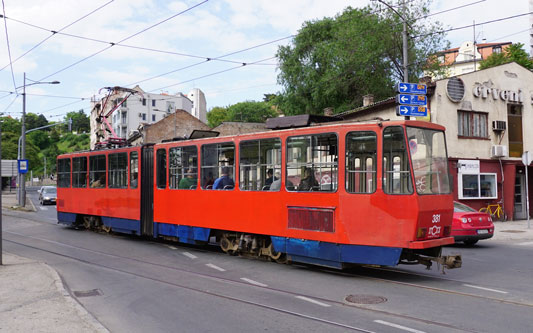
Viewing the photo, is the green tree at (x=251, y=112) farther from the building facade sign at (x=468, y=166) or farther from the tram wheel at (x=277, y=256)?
the tram wheel at (x=277, y=256)

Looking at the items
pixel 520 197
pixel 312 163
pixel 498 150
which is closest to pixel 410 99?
pixel 312 163

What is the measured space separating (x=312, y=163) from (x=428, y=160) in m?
2.18

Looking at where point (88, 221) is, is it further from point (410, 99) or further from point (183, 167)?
point (410, 99)

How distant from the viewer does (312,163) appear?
9.71 metres

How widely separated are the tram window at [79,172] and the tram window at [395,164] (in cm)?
1293

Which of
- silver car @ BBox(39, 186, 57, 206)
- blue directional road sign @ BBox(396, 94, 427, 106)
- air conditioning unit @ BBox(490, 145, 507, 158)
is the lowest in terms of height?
silver car @ BBox(39, 186, 57, 206)

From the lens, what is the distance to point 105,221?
1714 cm

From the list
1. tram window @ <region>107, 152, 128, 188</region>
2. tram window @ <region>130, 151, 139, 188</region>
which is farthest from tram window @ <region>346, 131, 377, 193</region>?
tram window @ <region>107, 152, 128, 188</region>

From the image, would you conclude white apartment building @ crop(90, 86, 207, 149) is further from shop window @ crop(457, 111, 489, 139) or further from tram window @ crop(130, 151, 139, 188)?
tram window @ crop(130, 151, 139, 188)

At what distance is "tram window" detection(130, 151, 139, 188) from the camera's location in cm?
1516

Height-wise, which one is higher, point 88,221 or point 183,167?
point 183,167

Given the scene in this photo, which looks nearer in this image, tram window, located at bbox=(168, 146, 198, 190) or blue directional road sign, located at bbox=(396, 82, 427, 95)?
tram window, located at bbox=(168, 146, 198, 190)

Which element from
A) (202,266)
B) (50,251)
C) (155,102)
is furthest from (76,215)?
(155,102)

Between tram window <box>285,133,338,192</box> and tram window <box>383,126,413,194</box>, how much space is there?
3.14ft
